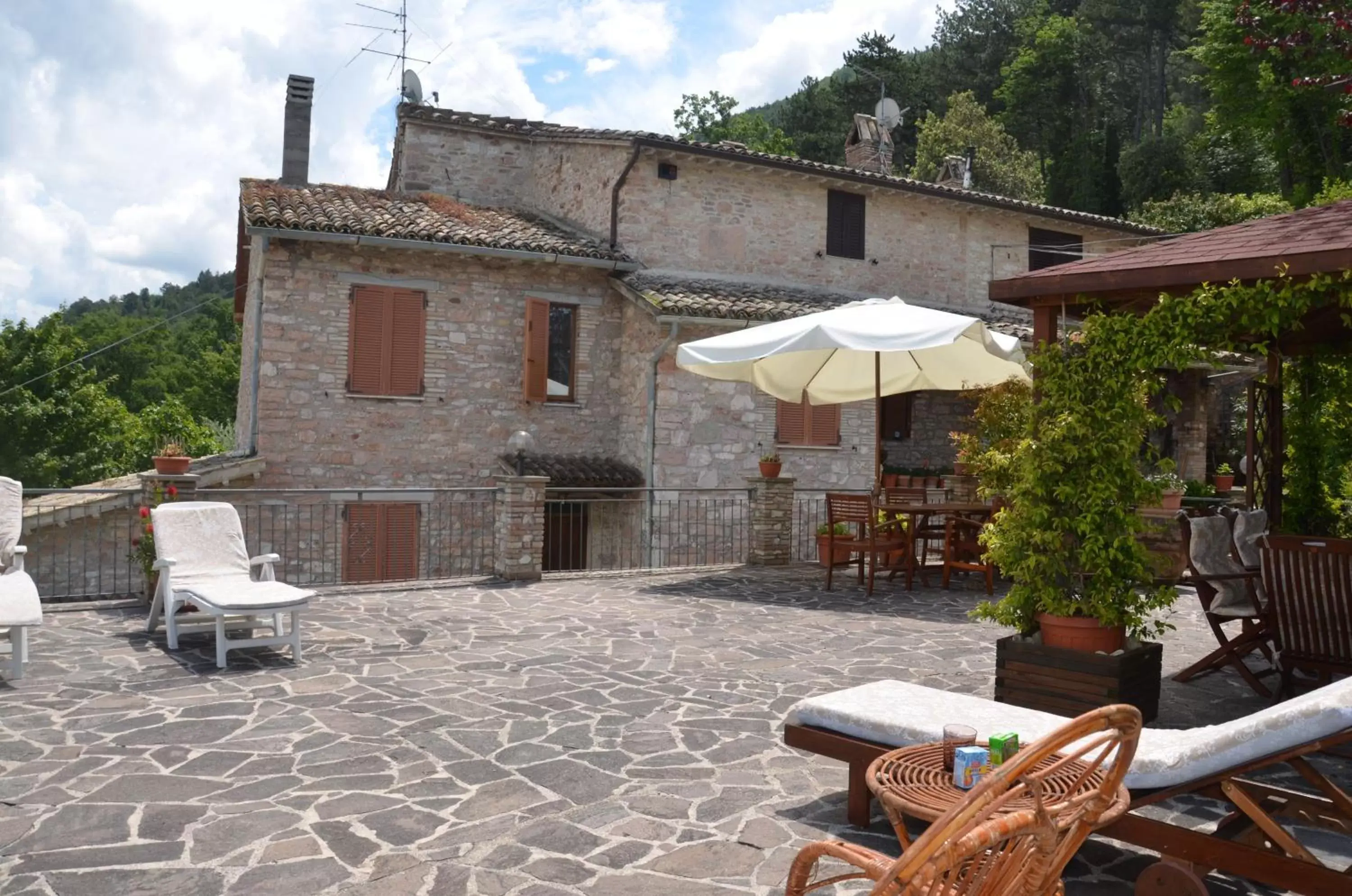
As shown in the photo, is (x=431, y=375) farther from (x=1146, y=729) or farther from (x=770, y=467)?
(x=1146, y=729)

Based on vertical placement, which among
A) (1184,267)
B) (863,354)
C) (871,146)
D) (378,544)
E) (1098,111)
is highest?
(1098,111)

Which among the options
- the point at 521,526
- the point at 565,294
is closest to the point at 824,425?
the point at 565,294

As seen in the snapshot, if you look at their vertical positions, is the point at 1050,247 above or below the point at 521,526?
above

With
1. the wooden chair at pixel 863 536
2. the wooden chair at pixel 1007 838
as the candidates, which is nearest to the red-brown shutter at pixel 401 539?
the wooden chair at pixel 863 536

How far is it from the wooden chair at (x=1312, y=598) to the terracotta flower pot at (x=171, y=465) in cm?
750

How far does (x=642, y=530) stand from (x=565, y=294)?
367 cm

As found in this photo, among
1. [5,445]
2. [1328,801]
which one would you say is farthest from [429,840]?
[5,445]

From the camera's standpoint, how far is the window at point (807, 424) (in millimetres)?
15219

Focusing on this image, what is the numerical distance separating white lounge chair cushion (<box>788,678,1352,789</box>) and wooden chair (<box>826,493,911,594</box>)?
5.09m

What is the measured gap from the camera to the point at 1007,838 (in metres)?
1.96

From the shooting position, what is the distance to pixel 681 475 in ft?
47.6

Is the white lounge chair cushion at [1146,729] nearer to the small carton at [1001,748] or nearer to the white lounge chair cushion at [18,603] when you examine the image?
the small carton at [1001,748]

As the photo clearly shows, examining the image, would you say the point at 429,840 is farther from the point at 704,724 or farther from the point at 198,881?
the point at 704,724

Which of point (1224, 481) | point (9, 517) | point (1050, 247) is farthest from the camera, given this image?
point (1050, 247)
